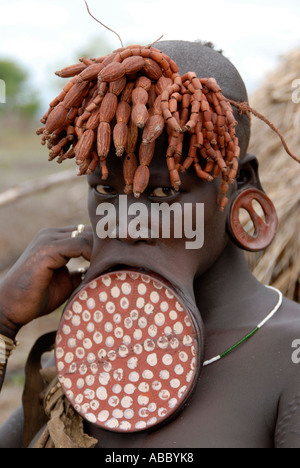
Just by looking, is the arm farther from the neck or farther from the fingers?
the neck

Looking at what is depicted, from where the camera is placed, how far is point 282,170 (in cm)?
305

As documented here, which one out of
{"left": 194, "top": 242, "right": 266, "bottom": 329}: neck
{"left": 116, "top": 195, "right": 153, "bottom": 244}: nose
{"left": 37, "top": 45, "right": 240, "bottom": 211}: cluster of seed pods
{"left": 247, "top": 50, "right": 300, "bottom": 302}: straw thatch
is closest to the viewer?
{"left": 37, "top": 45, "right": 240, "bottom": 211}: cluster of seed pods

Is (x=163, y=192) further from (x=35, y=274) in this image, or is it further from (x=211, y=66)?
(x=35, y=274)

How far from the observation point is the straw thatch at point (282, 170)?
2684mm

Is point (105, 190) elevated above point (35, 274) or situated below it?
above

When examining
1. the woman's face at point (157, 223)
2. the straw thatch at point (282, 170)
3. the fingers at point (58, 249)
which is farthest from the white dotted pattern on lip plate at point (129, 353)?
the straw thatch at point (282, 170)

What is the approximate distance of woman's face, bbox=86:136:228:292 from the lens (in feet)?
5.13

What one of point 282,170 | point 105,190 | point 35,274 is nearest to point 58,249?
point 35,274

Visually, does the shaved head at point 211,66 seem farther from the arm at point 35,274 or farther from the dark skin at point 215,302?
the arm at point 35,274

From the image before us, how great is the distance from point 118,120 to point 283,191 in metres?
1.61

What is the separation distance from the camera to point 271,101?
134 inches

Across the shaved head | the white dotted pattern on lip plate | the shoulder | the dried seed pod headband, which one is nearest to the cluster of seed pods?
the dried seed pod headband

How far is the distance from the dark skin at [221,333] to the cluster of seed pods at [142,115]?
0.07 meters

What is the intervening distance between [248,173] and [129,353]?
1.90ft
